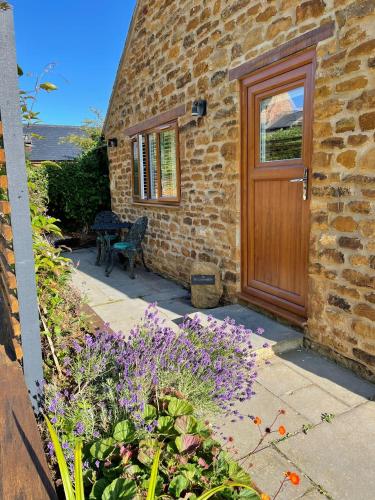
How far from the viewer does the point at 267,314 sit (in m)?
3.90

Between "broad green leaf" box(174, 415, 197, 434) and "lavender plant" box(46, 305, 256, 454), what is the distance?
116 millimetres

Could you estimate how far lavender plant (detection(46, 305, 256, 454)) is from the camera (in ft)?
5.85

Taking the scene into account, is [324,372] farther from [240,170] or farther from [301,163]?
[240,170]

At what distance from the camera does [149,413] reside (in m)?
1.76

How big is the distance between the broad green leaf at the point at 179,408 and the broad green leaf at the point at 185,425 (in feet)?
0.18

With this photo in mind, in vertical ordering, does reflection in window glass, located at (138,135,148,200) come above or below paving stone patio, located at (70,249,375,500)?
above

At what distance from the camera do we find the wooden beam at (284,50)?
294 cm

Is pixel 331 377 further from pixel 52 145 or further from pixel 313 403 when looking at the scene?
pixel 52 145

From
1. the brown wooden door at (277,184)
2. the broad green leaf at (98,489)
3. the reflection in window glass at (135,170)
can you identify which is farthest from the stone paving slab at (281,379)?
the reflection in window glass at (135,170)

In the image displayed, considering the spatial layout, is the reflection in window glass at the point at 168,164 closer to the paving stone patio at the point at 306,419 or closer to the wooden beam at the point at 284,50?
the wooden beam at the point at 284,50

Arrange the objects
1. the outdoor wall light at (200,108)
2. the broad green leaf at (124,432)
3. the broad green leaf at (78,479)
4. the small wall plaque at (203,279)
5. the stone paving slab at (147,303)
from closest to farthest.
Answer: the broad green leaf at (78,479), the broad green leaf at (124,432), the stone paving slab at (147,303), the small wall plaque at (203,279), the outdoor wall light at (200,108)

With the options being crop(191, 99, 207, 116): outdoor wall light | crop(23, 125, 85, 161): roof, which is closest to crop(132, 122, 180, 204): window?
crop(191, 99, 207, 116): outdoor wall light

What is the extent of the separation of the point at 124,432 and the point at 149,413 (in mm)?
162

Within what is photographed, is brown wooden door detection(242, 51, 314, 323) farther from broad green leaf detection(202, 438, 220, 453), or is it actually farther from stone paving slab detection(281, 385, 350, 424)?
broad green leaf detection(202, 438, 220, 453)
